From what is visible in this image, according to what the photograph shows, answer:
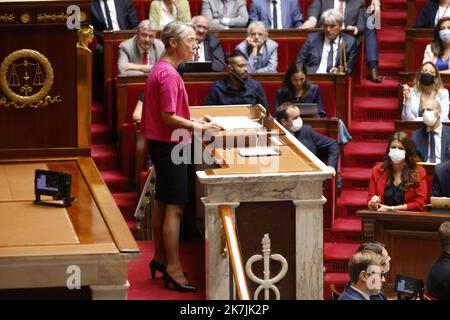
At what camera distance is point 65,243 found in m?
3.60

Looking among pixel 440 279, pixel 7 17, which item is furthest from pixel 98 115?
pixel 7 17

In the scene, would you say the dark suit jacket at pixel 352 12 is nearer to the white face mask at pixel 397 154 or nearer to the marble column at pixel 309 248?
the white face mask at pixel 397 154

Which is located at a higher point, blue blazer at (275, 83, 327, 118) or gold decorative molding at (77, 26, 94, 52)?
gold decorative molding at (77, 26, 94, 52)

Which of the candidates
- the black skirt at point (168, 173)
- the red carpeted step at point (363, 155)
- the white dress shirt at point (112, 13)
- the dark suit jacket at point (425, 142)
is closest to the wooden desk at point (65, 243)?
the black skirt at point (168, 173)

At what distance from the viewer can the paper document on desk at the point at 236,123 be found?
4906mm

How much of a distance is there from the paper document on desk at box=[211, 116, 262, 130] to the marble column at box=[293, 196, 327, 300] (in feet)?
2.01

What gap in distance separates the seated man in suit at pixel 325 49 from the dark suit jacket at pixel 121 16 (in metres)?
1.17

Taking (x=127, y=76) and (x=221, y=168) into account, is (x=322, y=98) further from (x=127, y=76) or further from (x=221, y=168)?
(x=221, y=168)

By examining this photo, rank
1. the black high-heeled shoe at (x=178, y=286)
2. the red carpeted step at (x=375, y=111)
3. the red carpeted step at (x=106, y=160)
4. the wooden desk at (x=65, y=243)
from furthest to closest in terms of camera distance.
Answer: the red carpeted step at (x=375, y=111) < the red carpeted step at (x=106, y=160) < the black high-heeled shoe at (x=178, y=286) < the wooden desk at (x=65, y=243)

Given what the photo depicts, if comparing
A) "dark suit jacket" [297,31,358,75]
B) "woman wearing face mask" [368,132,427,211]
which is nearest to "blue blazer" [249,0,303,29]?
"dark suit jacket" [297,31,358,75]

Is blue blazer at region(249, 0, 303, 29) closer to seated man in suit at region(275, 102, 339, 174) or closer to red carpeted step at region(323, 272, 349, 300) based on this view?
seated man in suit at region(275, 102, 339, 174)

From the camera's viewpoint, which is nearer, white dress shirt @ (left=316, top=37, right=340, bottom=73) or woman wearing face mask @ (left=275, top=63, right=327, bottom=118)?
woman wearing face mask @ (left=275, top=63, right=327, bottom=118)

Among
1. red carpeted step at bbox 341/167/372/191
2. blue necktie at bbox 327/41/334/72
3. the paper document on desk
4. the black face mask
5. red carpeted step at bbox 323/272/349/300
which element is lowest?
red carpeted step at bbox 323/272/349/300

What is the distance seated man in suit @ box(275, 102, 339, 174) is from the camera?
6648 millimetres
